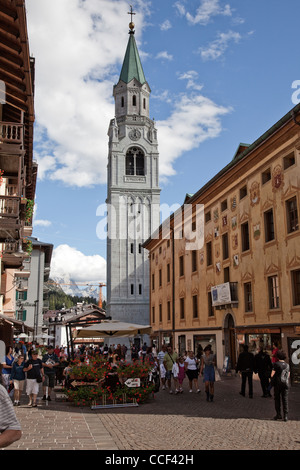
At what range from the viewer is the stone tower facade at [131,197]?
234 feet

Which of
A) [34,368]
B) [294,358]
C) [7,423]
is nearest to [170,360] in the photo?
[294,358]

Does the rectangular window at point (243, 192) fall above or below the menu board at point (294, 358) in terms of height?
above

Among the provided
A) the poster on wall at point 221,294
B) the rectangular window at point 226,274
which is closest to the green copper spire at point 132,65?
the rectangular window at point 226,274

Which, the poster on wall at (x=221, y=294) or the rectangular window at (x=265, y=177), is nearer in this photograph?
the rectangular window at (x=265, y=177)

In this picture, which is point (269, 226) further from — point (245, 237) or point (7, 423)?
point (7, 423)

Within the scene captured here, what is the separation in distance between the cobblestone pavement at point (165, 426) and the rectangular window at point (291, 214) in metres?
7.78

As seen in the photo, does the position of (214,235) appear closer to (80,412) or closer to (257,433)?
(80,412)

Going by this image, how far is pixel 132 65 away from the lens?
274 ft

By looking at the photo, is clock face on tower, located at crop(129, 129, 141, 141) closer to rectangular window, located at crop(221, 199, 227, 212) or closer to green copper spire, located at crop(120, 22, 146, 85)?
green copper spire, located at crop(120, 22, 146, 85)

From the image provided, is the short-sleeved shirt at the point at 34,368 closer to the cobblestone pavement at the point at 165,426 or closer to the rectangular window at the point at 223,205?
the cobblestone pavement at the point at 165,426

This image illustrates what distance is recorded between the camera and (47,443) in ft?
28.3

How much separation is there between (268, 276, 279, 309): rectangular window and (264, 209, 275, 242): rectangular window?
1.98 meters

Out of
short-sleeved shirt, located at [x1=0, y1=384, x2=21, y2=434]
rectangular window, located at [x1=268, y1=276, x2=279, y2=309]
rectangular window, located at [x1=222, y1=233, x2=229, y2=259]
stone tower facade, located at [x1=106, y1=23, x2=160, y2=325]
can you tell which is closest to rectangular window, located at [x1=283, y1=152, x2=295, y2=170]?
rectangular window, located at [x1=268, y1=276, x2=279, y2=309]
